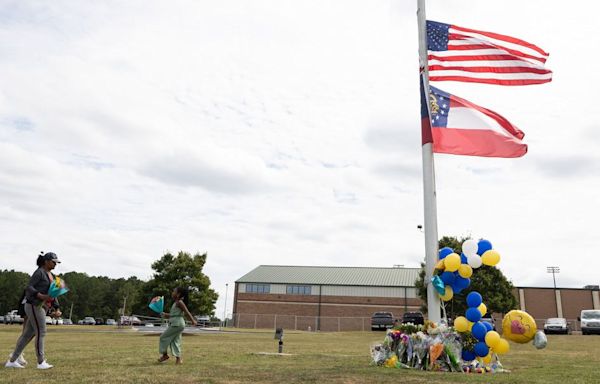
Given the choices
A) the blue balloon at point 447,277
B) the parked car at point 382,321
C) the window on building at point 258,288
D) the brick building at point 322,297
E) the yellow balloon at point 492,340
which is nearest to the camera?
the yellow balloon at point 492,340

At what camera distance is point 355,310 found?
2507 inches

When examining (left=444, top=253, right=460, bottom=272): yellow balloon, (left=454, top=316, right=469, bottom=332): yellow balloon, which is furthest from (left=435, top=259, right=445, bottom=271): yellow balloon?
(left=454, top=316, right=469, bottom=332): yellow balloon

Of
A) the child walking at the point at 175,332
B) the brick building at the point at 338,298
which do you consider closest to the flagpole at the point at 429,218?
the child walking at the point at 175,332

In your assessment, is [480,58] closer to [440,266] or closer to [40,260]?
[440,266]

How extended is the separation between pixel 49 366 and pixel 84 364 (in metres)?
0.98

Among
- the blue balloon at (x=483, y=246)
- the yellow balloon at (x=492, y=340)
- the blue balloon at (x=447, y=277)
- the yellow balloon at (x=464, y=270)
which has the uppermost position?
the blue balloon at (x=483, y=246)

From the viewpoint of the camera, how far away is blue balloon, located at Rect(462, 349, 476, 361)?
10.6 meters

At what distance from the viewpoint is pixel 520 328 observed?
10.2 meters

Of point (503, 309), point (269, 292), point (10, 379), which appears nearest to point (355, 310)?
point (269, 292)

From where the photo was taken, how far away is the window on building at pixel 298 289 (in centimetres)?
6656

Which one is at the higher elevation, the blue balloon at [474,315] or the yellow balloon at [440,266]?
the yellow balloon at [440,266]

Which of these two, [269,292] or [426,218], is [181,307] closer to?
[426,218]

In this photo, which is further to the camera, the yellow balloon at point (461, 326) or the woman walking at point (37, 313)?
the yellow balloon at point (461, 326)

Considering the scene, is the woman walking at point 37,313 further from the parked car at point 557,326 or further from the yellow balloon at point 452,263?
the parked car at point 557,326
